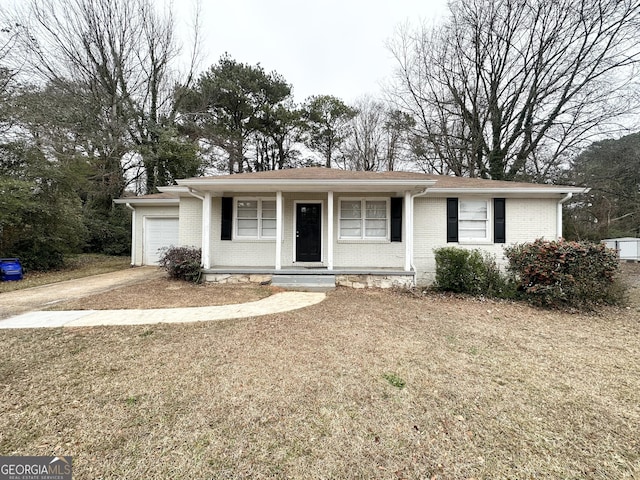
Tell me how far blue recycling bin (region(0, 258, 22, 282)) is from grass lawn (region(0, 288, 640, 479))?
604cm

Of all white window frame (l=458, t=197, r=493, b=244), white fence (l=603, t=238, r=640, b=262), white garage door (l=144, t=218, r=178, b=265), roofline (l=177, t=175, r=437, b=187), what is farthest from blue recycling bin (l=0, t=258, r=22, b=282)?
white fence (l=603, t=238, r=640, b=262)

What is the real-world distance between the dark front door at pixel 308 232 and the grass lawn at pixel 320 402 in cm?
427

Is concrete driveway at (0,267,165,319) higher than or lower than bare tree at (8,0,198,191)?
lower

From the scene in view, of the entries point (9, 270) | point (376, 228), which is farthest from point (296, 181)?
point (9, 270)

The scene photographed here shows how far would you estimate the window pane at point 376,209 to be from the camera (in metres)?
8.26

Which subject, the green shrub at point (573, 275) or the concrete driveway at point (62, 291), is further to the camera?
the green shrub at point (573, 275)

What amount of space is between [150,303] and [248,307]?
6.39 ft

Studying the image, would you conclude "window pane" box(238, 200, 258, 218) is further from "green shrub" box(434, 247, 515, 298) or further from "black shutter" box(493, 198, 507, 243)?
"black shutter" box(493, 198, 507, 243)

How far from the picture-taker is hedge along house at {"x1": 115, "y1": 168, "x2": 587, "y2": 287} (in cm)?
786

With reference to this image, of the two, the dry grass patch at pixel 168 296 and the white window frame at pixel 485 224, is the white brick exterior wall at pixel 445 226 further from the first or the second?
the dry grass patch at pixel 168 296

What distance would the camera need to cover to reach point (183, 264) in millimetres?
7484

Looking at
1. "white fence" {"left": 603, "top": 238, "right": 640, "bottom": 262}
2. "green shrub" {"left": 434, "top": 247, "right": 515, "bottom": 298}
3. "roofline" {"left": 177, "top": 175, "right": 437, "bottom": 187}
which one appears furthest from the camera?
"white fence" {"left": 603, "top": 238, "right": 640, "bottom": 262}

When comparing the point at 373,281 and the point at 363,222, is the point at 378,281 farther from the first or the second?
the point at 363,222

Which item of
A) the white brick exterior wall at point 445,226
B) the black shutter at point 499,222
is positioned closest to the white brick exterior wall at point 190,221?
the white brick exterior wall at point 445,226
